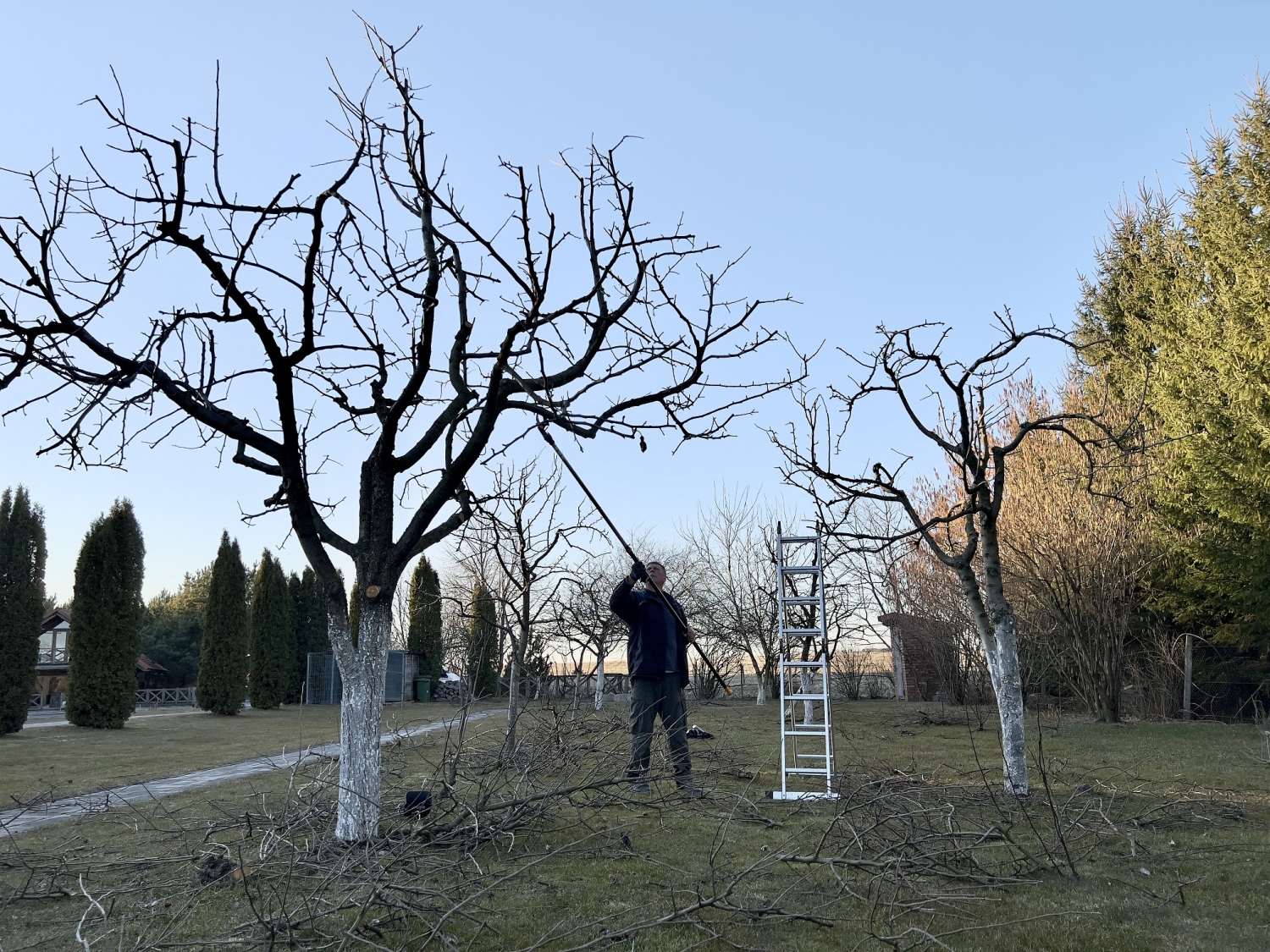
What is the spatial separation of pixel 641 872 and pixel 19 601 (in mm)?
18415

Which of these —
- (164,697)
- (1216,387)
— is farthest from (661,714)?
(164,697)

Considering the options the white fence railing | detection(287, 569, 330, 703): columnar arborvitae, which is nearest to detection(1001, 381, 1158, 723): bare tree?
detection(287, 569, 330, 703): columnar arborvitae

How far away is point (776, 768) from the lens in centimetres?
994

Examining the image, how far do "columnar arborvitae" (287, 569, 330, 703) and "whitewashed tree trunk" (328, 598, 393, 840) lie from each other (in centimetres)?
2799

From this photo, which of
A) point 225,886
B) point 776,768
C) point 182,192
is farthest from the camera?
point 776,768

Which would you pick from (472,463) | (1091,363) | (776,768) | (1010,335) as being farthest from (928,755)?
(1091,363)

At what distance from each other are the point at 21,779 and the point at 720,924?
33.3ft

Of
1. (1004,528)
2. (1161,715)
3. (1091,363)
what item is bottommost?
(1161,715)

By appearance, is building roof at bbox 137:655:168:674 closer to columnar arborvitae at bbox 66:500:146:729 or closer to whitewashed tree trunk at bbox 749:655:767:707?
columnar arborvitae at bbox 66:500:146:729

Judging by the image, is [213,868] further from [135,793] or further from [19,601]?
[19,601]

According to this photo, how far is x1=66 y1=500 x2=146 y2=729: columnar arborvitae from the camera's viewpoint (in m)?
19.7

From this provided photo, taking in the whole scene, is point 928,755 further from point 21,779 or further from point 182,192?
point 21,779

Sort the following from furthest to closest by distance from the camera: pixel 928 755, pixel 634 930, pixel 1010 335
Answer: pixel 928 755, pixel 1010 335, pixel 634 930

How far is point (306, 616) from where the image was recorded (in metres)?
33.0
